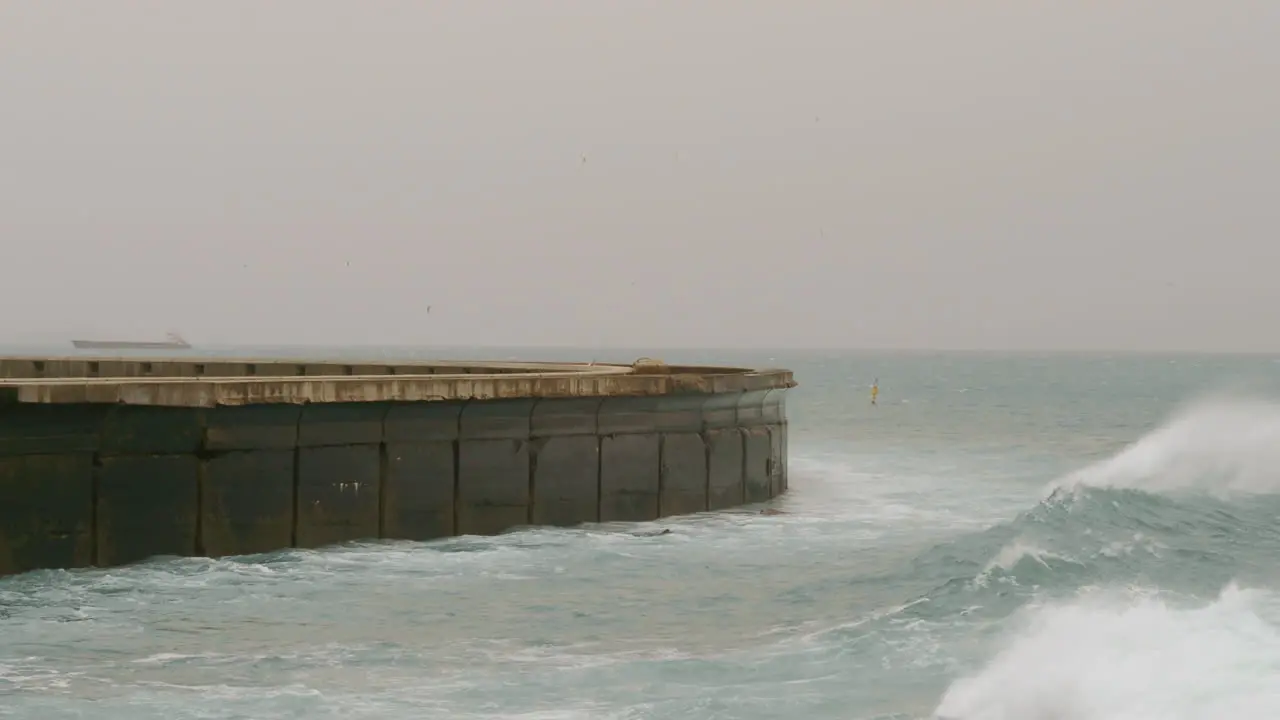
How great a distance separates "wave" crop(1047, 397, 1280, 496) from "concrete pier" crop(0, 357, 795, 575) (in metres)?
7.14

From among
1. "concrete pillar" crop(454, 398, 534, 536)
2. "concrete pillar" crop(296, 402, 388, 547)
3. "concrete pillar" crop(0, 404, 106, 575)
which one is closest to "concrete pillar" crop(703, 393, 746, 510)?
"concrete pillar" crop(454, 398, 534, 536)

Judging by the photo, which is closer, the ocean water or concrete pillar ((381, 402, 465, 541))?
the ocean water

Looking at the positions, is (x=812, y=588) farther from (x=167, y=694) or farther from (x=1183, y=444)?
(x=1183, y=444)

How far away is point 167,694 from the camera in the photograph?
11.4 metres

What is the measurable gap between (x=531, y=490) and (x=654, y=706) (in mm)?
9998

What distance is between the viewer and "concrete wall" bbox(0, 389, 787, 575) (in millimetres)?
16844

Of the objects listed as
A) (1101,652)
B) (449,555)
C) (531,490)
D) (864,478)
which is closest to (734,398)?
(531,490)

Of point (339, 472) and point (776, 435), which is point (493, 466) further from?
point (776, 435)

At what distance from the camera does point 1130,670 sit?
11266mm

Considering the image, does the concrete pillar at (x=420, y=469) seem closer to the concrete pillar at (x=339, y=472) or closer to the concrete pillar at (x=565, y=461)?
the concrete pillar at (x=339, y=472)

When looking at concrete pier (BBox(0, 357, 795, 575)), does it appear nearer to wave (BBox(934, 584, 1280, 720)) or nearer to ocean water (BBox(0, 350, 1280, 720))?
ocean water (BBox(0, 350, 1280, 720))

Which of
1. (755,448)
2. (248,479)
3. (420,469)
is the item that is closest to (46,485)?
(248,479)

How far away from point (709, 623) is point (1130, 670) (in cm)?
458

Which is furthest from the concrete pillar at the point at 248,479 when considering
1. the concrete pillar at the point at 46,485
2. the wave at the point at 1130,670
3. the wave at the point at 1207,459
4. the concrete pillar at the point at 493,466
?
the wave at the point at 1207,459
